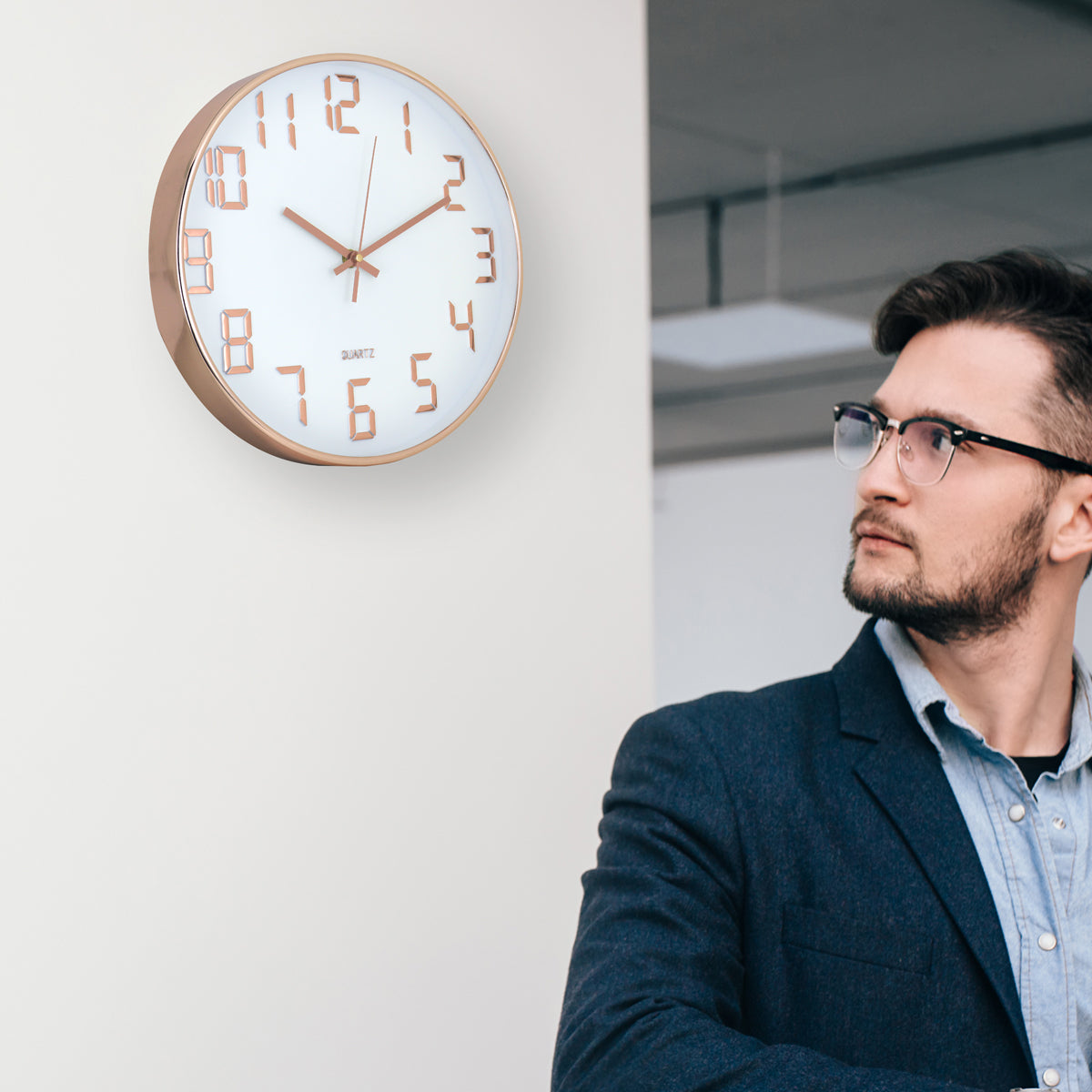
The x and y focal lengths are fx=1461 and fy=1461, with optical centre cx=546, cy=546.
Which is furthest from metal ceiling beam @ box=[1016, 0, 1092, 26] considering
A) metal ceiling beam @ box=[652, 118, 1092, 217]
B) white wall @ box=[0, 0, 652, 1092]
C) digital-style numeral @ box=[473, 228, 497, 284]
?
digital-style numeral @ box=[473, 228, 497, 284]

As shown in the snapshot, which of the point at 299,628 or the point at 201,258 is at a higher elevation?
the point at 201,258

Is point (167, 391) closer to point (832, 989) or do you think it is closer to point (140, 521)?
point (140, 521)

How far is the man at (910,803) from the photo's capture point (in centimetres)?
123

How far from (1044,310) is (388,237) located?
0.72 m

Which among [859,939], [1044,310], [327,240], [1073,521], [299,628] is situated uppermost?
[327,240]

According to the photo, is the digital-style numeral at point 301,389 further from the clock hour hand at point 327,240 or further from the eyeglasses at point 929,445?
the eyeglasses at point 929,445

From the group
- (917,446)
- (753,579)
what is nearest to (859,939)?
(917,446)

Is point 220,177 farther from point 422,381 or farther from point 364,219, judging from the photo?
point 422,381

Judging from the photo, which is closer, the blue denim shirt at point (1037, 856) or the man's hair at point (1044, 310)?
the blue denim shirt at point (1037, 856)

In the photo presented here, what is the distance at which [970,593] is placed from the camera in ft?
4.62

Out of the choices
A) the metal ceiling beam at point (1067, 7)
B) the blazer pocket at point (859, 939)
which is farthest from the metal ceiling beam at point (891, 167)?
the blazer pocket at point (859, 939)

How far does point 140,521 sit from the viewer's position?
1.53 metres

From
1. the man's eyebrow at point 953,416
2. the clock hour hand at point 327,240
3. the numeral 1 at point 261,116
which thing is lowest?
the man's eyebrow at point 953,416

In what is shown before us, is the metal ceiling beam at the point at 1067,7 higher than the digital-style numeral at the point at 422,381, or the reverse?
the metal ceiling beam at the point at 1067,7
